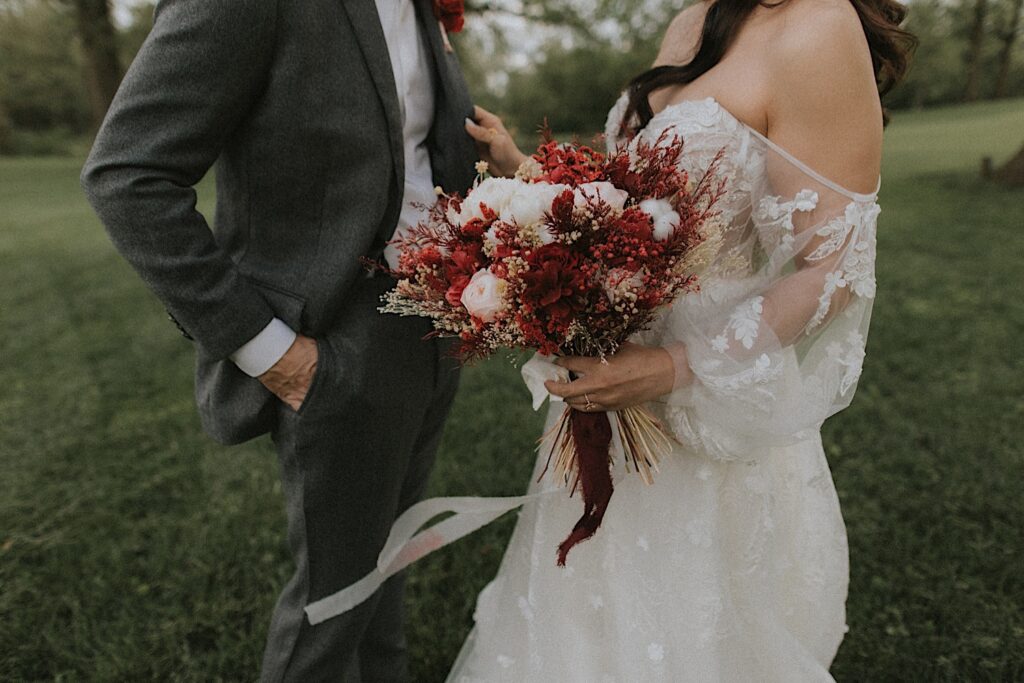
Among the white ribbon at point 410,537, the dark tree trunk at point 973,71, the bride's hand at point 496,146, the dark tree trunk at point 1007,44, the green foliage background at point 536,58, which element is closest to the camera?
the white ribbon at point 410,537

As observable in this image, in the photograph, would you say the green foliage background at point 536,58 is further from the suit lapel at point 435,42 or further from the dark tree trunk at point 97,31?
the suit lapel at point 435,42

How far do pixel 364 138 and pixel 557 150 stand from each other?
0.47 m

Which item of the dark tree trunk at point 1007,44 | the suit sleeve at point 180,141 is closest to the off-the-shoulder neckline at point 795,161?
the suit sleeve at point 180,141

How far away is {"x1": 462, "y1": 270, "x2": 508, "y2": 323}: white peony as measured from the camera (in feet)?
4.40

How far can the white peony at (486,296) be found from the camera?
1342 millimetres

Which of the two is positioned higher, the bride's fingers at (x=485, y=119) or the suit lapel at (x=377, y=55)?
the suit lapel at (x=377, y=55)

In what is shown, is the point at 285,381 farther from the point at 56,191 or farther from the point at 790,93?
the point at 56,191

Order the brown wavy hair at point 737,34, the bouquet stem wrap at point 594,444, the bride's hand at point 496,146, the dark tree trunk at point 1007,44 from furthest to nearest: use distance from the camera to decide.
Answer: the dark tree trunk at point 1007,44
the bride's hand at point 496,146
the brown wavy hair at point 737,34
the bouquet stem wrap at point 594,444

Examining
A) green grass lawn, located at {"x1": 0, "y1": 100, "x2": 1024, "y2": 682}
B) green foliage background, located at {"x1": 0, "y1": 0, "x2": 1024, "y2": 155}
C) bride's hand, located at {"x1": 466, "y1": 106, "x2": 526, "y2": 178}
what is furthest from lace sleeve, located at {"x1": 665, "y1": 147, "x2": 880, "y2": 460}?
green foliage background, located at {"x1": 0, "y1": 0, "x2": 1024, "y2": 155}

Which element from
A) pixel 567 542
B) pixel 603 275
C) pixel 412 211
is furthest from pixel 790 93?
pixel 567 542

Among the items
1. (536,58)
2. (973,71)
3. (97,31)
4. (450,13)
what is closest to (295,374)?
(450,13)

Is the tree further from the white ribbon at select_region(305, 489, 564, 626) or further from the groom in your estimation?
the white ribbon at select_region(305, 489, 564, 626)

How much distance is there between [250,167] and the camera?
1.66 metres

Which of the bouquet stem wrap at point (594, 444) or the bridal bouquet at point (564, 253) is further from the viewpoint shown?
the bouquet stem wrap at point (594, 444)
